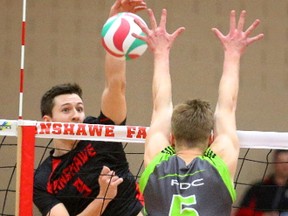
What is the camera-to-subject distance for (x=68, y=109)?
16.6ft

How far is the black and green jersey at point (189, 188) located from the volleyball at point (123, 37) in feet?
4.16

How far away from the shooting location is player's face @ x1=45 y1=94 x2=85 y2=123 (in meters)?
5.02

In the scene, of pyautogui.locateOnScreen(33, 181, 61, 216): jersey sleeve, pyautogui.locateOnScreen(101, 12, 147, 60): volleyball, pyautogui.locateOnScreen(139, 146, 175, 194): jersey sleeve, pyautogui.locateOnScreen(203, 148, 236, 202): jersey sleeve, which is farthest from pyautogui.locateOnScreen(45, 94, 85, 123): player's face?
pyautogui.locateOnScreen(203, 148, 236, 202): jersey sleeve

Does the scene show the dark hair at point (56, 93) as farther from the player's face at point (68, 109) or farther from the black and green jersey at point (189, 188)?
the black and green jersey at point (189, 188)

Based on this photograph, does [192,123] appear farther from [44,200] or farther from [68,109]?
[68,109]

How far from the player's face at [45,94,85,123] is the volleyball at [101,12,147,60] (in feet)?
2.00

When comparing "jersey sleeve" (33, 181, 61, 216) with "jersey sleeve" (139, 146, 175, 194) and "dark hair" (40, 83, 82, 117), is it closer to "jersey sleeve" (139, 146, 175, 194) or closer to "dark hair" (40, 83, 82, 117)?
"dark hair" (40, 83, 82, 117)

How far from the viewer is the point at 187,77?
7.71 metres

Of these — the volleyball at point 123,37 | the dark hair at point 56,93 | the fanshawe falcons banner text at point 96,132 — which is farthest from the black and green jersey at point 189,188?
the dark hair at point 56,93

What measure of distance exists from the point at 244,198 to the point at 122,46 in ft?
6.35

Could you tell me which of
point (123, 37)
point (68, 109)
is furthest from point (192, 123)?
point (68, 109)

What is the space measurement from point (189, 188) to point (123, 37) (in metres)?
1.41

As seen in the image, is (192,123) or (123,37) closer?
(192,123)

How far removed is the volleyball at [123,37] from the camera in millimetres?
4457
